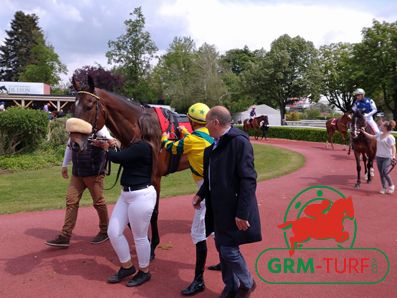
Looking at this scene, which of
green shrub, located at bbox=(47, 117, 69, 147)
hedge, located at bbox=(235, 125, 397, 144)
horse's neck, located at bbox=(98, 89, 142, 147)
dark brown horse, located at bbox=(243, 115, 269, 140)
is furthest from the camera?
dark brown horse, located at bbox=(243, 115, 269, 140)

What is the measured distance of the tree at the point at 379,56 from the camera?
31734 mm

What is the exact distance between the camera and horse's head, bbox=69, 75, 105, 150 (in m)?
4.06

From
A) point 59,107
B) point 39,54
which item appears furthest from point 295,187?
point 39,54

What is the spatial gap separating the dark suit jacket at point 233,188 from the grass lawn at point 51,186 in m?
4.92

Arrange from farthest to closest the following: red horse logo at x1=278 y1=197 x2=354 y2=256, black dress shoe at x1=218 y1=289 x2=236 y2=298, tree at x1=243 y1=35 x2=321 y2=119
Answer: tree at x1=243 y1=35 x2=321 y2=119, red horse logo at x1=278 y1=197 x2=354 y2=256, black dress shoe at x1=218 y1=289 x2=236 y2=298

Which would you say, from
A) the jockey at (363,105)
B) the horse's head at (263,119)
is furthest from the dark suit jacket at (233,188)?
the horse's head at (263,119)

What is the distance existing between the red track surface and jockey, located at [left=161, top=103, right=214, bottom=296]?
6.9 inches

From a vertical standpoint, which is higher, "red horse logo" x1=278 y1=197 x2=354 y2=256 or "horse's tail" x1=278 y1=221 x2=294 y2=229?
"red horse logo" x1=278 y1=197 x2=354 y2=256

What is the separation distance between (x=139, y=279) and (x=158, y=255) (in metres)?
0.89

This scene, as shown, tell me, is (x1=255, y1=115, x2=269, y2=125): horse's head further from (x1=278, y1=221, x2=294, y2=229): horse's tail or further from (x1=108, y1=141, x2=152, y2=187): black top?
(x1=108, y1=141, x2=152, y2=187): black top

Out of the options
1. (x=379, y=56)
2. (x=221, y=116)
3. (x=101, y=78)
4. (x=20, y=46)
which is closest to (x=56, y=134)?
(x=101, y=78)

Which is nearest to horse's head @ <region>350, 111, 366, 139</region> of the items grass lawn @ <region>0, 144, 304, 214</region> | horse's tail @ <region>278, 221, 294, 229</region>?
grass lawn @ <region>0, 144, 304, 214</region>

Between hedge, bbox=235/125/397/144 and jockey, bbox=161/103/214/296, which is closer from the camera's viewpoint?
jockey, bbox=161/103/214/296

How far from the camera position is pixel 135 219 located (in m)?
3.72
